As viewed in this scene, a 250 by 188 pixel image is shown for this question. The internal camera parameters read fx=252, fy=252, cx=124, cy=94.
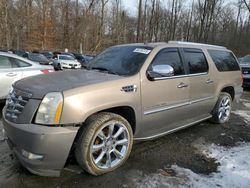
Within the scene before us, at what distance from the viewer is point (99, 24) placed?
148ft

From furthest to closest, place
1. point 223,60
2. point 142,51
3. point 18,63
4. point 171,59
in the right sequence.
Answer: point 18,63 → point 223,60 → point 171,59 → point 142,51

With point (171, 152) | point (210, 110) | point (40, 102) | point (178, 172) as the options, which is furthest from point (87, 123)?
point (210, 110)

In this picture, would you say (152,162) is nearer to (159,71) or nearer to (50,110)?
(159,71)

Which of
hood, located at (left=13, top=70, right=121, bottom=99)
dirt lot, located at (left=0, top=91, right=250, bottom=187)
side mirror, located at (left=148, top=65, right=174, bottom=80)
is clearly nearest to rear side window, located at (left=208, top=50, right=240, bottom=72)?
dirt lot, located at (left=0, top=91, right=250, bottom=187)

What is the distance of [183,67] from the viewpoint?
429 centimetres

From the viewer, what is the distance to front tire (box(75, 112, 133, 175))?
3.03 meters

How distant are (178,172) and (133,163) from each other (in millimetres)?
642

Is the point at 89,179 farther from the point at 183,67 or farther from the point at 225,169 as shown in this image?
the point at 183,67

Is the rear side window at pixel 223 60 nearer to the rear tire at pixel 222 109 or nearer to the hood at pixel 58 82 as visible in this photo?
the rear tire at pixel 222 109

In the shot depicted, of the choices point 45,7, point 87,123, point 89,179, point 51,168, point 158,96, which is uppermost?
point 45,7

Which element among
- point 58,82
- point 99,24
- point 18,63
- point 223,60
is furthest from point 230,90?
point 99,24

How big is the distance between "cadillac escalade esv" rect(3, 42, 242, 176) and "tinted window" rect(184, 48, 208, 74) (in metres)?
0.02

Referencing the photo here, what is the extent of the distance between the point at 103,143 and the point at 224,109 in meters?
3.57

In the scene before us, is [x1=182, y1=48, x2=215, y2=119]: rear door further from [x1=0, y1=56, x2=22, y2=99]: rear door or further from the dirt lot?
[x1=0, y1=56, x2=22, y2=99]: rear door
